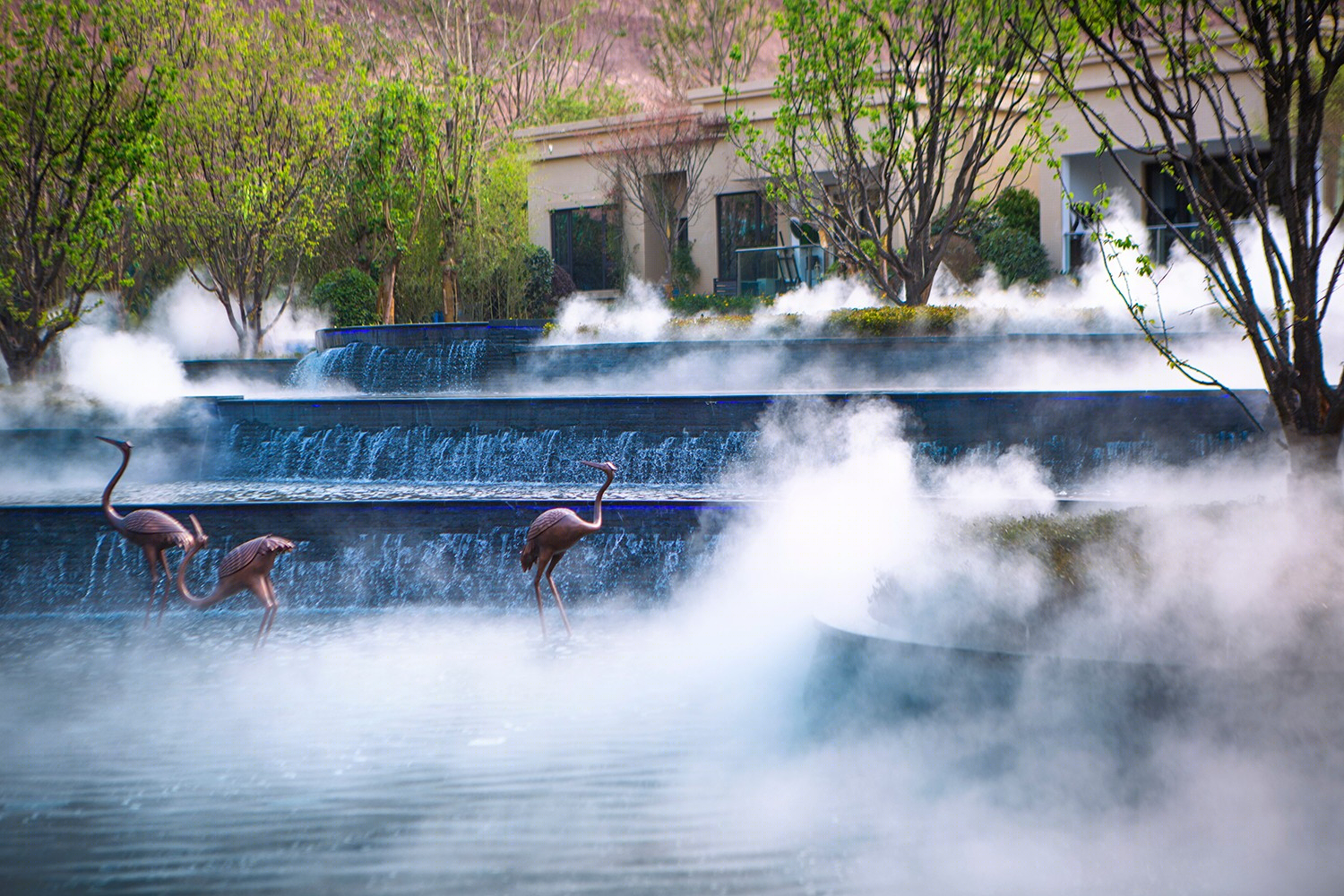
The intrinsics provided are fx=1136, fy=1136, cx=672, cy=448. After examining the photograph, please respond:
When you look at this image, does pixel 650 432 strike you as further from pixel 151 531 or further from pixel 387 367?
pixel 387 367

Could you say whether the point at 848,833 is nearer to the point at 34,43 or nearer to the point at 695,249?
the point at 34,43

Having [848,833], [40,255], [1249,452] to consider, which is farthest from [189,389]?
[848,833]

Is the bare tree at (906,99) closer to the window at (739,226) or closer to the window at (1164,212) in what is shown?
the window at (1164,212)

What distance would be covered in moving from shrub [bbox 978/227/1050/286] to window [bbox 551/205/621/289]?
9.52m

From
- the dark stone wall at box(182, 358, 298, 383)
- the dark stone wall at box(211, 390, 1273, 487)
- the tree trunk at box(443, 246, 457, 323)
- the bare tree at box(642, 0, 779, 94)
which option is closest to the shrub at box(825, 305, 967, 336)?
the dark stone wall at box(211, 390, 1273, 487)

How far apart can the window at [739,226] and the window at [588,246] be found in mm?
2631

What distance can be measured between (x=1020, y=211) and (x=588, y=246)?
415 inches

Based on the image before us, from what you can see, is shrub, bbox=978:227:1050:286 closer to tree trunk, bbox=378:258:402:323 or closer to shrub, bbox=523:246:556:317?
shrub, bbox=523:246:556:317

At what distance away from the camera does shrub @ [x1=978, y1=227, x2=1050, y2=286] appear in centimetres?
1730

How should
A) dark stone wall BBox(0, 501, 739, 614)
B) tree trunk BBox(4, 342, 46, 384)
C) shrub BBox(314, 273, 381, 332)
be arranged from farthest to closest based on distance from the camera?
shrub BBox(314, 273, 381, 332) → tree trunk BBox(4, 342, 46, 384) → dark stone wall BBox(0, 501, 739, 614)

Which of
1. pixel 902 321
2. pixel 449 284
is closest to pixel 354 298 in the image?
pixel 449 284

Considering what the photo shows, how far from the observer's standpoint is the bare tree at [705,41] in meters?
44.8

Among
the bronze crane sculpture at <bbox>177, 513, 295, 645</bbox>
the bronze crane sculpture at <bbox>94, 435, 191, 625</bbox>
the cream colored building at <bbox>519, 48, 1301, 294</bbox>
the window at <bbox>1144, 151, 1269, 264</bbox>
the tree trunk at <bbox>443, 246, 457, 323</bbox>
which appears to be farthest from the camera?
the tree trunk at <bbox>443, 246, 457, 323</bbox>

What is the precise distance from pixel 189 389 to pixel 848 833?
42.5 ft
